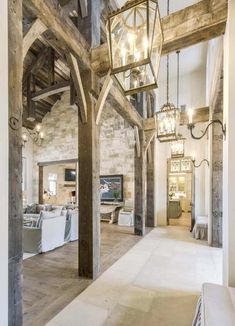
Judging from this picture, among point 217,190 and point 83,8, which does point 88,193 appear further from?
point 217,190

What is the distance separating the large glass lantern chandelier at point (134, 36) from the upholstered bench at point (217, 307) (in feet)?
5.86

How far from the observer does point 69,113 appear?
1024cm

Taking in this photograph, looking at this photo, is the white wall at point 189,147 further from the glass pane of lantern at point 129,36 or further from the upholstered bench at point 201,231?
the glass pane of lantern at point 129,36

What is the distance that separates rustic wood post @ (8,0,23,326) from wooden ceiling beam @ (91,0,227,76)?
5.91 feet

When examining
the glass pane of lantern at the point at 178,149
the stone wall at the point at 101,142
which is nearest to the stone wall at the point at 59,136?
the stone wall at the point at 101,142

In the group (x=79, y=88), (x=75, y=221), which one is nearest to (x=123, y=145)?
(x=75, y=221)

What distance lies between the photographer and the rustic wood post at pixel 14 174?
5.67 feet

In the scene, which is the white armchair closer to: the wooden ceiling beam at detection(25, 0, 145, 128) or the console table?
the console table

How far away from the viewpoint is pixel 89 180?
3.42 metres

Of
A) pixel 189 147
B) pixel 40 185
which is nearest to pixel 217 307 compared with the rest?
pixel 189 147

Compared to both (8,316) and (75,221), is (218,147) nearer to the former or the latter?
(75,221)

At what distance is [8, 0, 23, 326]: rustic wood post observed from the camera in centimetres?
173

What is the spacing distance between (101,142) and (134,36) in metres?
7.40

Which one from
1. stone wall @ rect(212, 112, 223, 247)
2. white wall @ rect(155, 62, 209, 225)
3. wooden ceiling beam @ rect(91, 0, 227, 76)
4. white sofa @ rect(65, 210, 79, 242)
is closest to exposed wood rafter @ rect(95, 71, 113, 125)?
wooden ceiling beam @ rect(91, 0, 227, 76)
